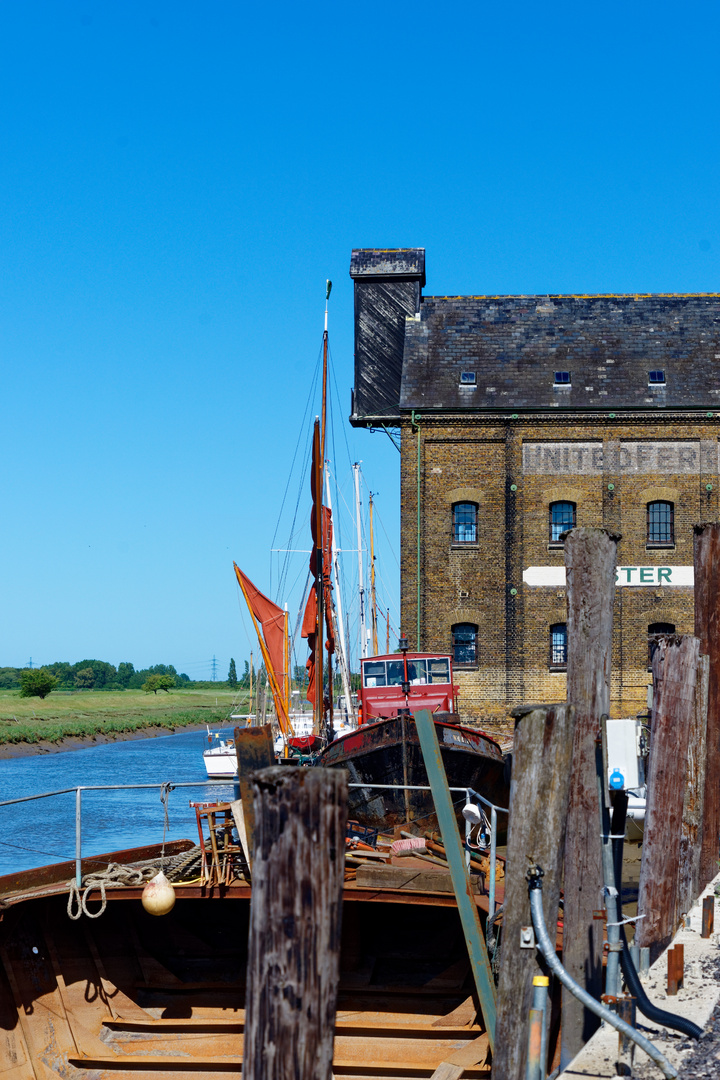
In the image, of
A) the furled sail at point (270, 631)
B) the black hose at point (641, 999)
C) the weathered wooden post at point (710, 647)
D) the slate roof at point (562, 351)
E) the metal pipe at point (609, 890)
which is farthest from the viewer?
the slate roof at point (562, 351)

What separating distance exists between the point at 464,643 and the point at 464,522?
3.71 meters

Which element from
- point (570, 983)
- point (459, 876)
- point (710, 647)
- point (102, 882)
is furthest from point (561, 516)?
point (570, 983)

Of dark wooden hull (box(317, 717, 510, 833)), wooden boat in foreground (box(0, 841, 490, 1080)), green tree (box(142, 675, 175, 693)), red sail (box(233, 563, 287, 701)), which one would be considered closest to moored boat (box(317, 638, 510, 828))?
dark wooden hull (box(317, 717, 510, 833))

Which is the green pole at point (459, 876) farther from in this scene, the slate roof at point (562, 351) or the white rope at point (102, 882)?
the slate roof at point (562, 351)

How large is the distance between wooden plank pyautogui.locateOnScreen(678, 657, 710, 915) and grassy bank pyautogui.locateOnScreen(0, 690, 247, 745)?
175 feet

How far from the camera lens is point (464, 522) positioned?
3238cm

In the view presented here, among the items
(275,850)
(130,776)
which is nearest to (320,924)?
(275,850)

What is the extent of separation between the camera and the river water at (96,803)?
85.7 feet

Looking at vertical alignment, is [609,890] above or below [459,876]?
above

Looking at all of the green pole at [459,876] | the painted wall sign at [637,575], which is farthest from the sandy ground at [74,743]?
the green pole at [459,876]

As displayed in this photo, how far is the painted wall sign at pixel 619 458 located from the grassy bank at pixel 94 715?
130ft

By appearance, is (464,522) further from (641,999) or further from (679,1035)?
(679,1035)

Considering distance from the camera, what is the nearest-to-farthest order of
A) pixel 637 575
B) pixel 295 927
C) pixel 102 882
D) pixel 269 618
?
pixel 295 927 < pixel 102 882 < pixel 269 618 < pixel 637 575

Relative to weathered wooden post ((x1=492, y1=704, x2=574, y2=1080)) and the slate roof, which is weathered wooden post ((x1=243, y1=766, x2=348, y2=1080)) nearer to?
weathered wooden post ((x1=492, y1=704, x2=574, y2=1080))
